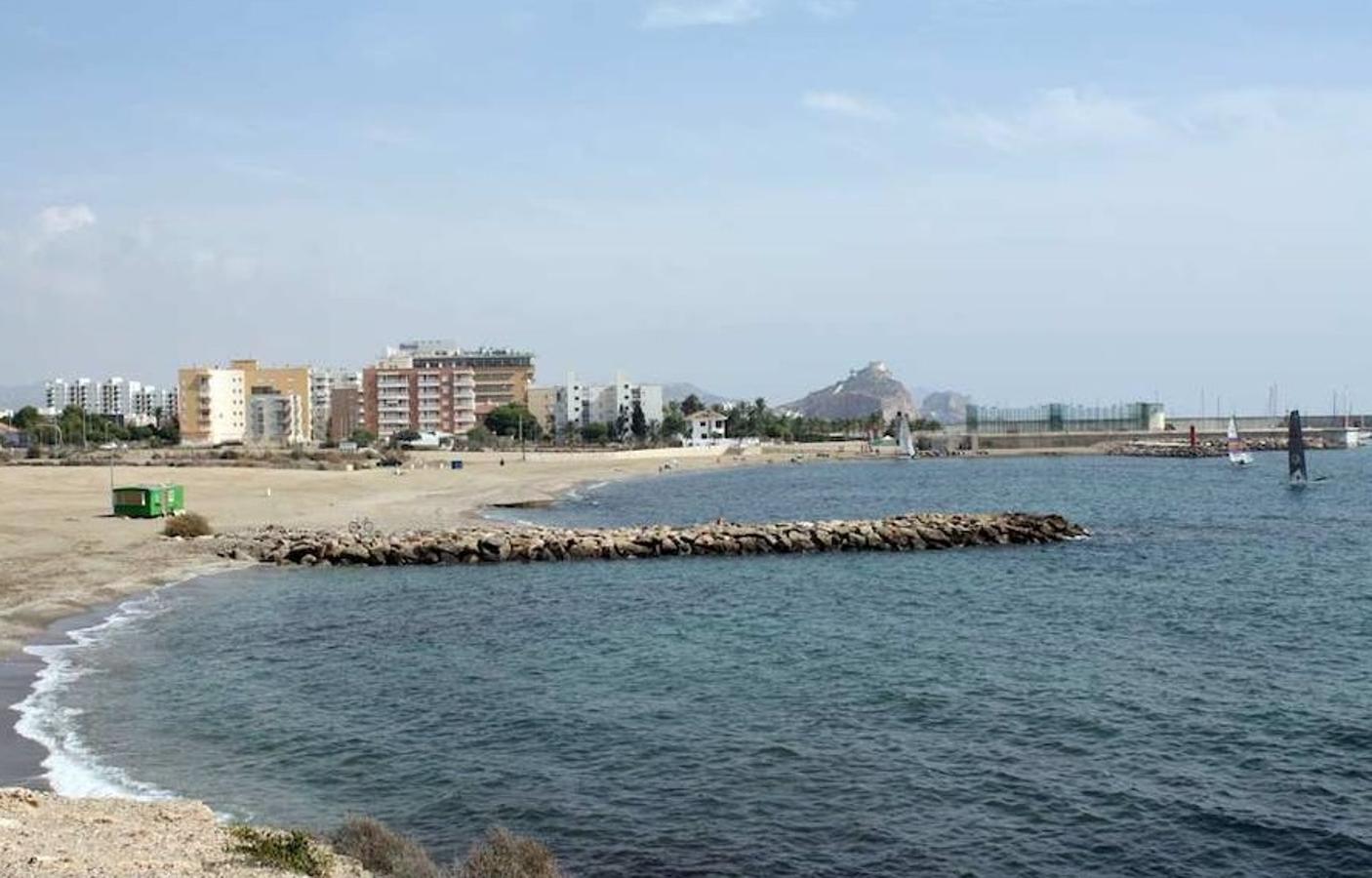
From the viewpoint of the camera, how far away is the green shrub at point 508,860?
13477mm

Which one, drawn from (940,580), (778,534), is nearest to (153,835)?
(940,580)

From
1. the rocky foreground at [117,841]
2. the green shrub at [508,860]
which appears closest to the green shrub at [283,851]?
the rocky foreground at [117,841]

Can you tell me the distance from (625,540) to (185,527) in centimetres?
1708

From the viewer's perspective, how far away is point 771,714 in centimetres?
2258

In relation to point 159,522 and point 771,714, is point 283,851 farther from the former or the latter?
point 159,522

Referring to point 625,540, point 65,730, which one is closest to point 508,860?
point 65,730

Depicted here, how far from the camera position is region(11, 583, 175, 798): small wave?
687 inches

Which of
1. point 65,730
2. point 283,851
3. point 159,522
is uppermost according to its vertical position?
point 159,522

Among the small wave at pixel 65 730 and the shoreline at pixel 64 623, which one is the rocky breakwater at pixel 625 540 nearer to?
the shoreline at pixel 64 623

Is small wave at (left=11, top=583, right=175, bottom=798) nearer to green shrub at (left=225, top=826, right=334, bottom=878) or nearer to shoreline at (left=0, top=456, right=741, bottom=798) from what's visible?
shoreline at (left=0, top=456, right=741, bottom=798)

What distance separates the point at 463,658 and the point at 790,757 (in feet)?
36.3

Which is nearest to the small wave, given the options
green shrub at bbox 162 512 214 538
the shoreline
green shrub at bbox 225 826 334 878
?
the shoreline

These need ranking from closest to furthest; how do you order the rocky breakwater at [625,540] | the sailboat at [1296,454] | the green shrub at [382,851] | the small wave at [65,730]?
the green shrub at [382,851], the small wave at [65,730], the rocky breakwater at [625,540], the sailboat at [1296,454]

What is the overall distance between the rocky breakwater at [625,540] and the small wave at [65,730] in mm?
17193
